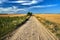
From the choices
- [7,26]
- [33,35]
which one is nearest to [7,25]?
[7,26]

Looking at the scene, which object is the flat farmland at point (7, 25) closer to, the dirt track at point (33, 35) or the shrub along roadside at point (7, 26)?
the shrub along roadside at point (7, 26)

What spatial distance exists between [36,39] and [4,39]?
102 inches

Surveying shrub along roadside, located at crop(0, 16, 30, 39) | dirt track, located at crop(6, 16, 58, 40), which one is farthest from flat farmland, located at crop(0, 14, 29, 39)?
dirt track, located at crop(6, 16, 58, 40)

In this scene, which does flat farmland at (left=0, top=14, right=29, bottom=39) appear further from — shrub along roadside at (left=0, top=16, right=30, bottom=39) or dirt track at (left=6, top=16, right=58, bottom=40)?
dirt track at (left=6, top=16, right=58, bottom=40)

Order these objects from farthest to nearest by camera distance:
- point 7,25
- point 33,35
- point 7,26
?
point 7,25
point 7,26
point 33,35

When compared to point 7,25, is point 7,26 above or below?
above

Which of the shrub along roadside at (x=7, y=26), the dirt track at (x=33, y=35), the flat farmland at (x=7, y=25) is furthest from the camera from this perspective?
the shrub along roadside at (x=7, y=26)

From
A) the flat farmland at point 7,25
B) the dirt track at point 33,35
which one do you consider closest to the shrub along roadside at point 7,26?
the flat farmland at point 7,25

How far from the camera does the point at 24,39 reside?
1228 cm

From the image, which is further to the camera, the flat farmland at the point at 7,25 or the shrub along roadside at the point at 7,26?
the shrub along roadside at the point at 7,26

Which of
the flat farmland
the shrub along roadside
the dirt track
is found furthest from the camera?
the shrub along roadside

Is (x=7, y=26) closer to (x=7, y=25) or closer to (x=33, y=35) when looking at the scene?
(x=7, y=25)

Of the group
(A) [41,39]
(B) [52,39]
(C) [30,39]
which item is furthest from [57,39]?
(C) [30,39]

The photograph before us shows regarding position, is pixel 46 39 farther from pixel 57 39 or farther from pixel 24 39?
pixel 24 39
